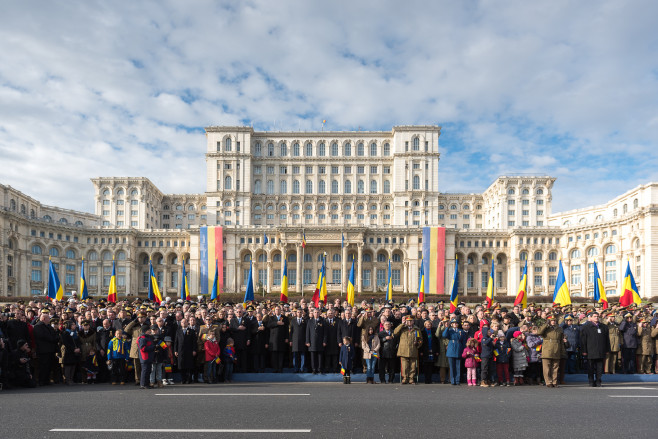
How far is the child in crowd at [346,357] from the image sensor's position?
19.9 meters

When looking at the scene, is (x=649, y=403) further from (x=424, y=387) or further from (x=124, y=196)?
(x=124, y=196)

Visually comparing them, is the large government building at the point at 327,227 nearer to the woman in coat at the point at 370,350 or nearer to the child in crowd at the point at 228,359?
the child in crowd at the point at 228,359

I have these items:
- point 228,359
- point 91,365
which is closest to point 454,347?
point 228,359

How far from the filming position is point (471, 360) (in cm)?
1934

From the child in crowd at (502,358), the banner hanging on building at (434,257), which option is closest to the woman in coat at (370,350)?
the child in crowd at (502,358)

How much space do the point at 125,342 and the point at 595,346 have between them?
16.7 metres

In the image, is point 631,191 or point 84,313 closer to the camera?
point 84,313

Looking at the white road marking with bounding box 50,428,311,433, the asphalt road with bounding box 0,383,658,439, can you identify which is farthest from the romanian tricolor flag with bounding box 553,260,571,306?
the white road marking with bounding box 50,428,311,433

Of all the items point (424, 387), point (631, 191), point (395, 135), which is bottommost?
point (424, 387)

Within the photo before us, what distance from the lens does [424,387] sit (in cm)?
1909

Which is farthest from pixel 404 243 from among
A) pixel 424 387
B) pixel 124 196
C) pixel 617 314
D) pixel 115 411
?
pixel 115 411

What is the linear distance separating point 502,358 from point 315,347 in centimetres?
688

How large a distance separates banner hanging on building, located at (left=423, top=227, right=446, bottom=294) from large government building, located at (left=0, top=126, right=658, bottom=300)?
1.24 feet

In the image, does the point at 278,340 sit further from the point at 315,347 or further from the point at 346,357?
the point at 346,357
